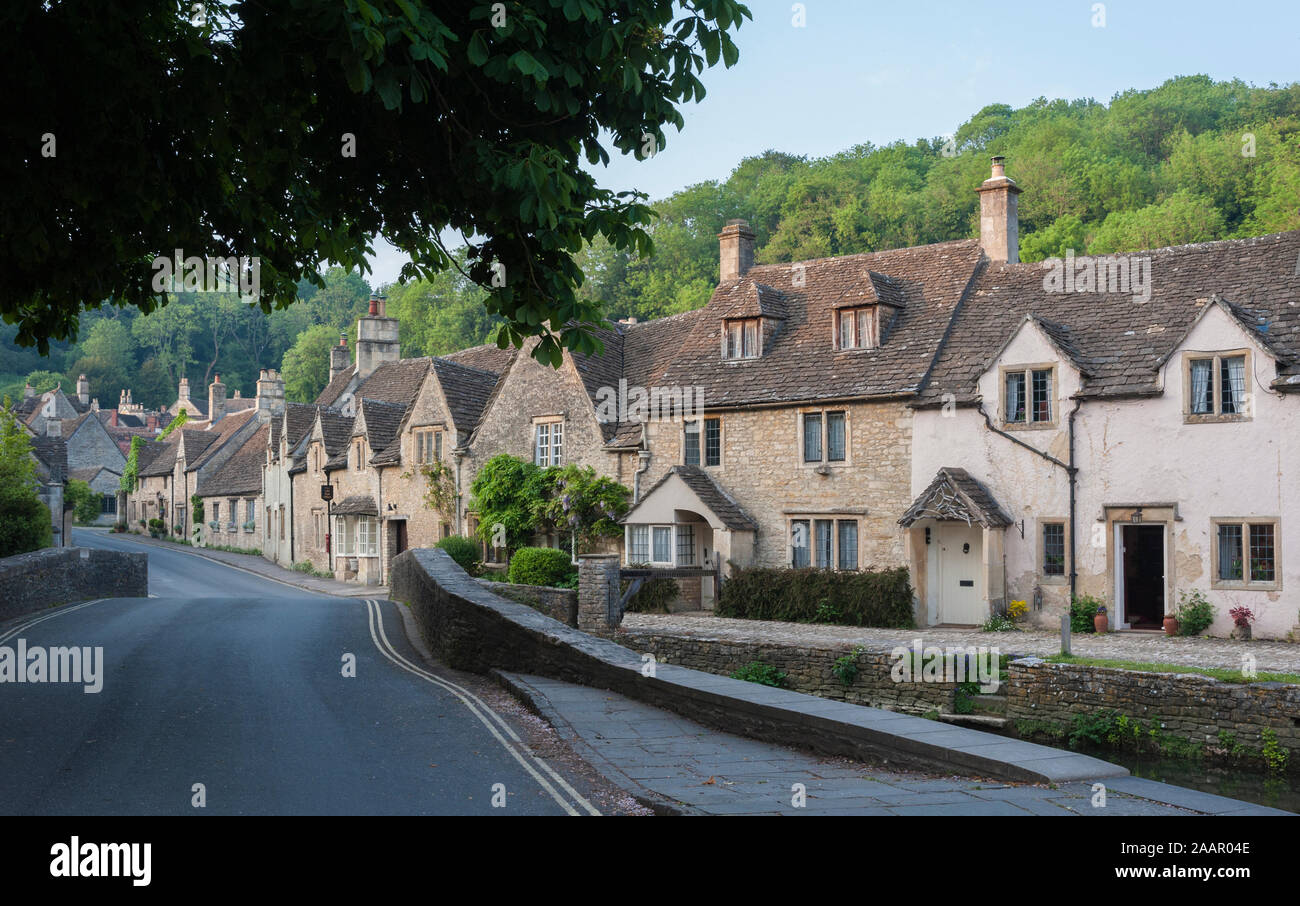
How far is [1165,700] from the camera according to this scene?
17.8 metres

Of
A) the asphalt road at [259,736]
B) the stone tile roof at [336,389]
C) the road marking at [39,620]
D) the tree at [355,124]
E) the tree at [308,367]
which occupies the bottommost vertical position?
the road marking at [39,620]

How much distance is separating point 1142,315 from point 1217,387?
10.00 ft

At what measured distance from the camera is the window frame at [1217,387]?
23.8 metres

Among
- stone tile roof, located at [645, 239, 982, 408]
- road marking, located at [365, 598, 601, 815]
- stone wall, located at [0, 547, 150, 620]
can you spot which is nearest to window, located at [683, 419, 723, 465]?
stone tile roof, located at [645, 239, 982, 408]

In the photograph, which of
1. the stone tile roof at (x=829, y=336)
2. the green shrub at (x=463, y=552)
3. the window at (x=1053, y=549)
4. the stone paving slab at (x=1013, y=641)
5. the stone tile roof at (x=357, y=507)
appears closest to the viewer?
the stone paving slab at (x=1013, y=641)

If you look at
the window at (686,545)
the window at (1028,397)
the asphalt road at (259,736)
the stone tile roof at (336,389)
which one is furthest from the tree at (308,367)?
the asphalt road at (259,736)

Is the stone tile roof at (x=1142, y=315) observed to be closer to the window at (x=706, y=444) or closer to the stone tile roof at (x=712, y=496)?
the stone tile roof at (x=712, y=496)

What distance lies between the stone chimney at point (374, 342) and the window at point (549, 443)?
2074 centimetres

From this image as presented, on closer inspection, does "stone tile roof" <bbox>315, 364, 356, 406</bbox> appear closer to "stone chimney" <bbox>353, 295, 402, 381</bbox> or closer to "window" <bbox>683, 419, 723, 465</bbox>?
"stone chimney" <bbox>353, 295, 402, 381</bbox>

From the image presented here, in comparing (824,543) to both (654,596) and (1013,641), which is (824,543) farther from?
(1013,641)

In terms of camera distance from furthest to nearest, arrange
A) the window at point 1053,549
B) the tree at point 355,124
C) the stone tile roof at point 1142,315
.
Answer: the window at point 1053,549
the stone tile roof at point 1142,315
the tree at point 355,124

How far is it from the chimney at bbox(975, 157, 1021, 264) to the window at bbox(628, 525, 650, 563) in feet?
39.8
